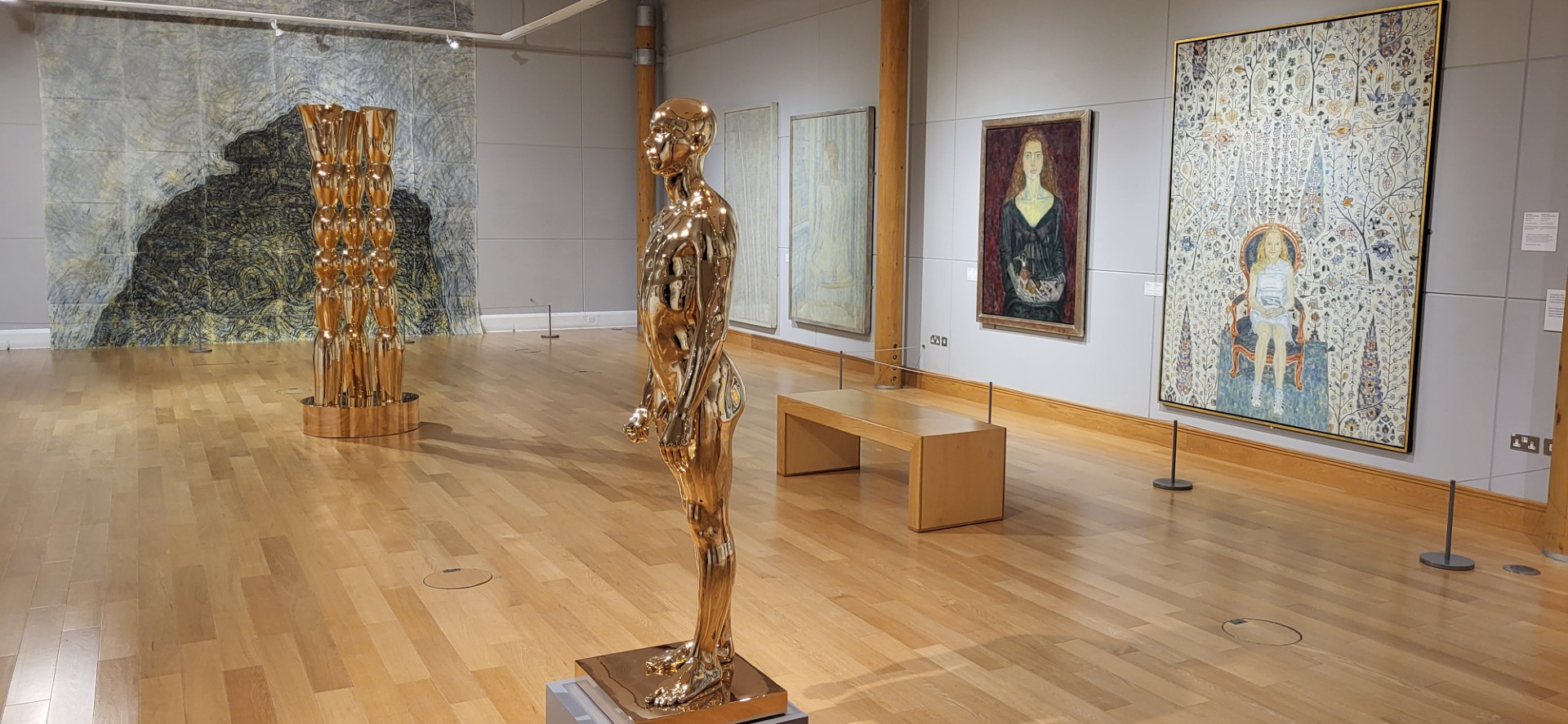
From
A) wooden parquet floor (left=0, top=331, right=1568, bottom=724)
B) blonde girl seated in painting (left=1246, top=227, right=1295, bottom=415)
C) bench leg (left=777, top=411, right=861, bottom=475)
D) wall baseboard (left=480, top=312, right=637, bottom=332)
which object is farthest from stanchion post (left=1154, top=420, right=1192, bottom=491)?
wall baseboard (left=480, top=312, right=637, bottom=332)

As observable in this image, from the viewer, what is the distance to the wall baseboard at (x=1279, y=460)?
5.90 metres

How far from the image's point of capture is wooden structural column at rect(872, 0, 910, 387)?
991 centimetres

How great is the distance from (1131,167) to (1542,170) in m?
2.72

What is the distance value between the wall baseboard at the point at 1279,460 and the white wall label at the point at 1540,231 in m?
1.22

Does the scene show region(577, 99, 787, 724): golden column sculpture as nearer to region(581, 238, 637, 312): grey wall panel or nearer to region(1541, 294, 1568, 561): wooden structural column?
region(1541, 294, 1568, 561): wooden structural column

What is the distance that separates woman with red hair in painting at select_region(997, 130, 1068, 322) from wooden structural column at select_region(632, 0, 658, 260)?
6310 millimetres

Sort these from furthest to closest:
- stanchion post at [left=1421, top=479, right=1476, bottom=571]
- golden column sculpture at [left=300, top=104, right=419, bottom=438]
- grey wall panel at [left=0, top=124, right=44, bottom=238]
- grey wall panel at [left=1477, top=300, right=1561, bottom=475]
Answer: grey wall panel at [left=0, top=124, right=44, bottom=238] < golden column sculpture at [left=300, top=104, right=419, bottom=438] < grey wall panel at [left=1477, top=300, right=1561, bottom=475] < stanchion post at [left=1421, top=479, right=1476, bottom=571]

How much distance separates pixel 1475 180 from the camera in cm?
594

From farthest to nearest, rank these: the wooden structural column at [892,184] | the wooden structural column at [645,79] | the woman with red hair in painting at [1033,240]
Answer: the wooden structural column at [645,79]
the wooden structural column at [892,184]
the woman with red hair in painting at [1033,240]

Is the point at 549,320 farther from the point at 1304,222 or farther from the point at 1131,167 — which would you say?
the point at 1304,222

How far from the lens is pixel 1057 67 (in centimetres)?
864

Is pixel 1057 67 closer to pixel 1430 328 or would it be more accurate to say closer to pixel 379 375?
pixel 1430 328

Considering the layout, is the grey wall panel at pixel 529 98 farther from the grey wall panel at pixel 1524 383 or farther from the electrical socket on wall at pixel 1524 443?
the electrical socket on wall at pixel 1524 443

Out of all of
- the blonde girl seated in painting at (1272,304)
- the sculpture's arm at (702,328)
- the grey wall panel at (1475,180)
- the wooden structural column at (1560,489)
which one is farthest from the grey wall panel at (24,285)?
the wooden structural column at (1560,489)
